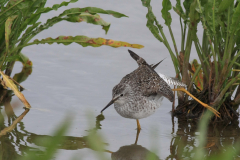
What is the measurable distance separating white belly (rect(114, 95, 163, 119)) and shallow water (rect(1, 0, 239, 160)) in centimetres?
22

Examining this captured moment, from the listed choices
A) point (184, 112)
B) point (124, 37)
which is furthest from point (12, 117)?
point (124, 37)

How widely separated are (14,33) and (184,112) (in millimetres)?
A: 2700

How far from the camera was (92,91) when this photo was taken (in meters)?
6.03

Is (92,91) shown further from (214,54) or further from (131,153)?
(214,54)

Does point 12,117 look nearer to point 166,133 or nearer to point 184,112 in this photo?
point 166,133

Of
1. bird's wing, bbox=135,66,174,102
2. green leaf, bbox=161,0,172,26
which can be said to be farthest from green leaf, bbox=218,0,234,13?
bird's wing, bbox=135,66,174,102

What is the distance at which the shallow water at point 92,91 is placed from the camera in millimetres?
4536

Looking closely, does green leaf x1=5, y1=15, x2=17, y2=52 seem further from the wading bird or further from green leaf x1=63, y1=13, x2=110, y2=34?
the wading bird

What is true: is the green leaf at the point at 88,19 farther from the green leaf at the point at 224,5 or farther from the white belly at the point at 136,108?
the green leaf at the point at 224,5

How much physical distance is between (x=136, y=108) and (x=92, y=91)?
132 cm

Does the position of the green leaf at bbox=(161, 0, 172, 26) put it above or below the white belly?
above

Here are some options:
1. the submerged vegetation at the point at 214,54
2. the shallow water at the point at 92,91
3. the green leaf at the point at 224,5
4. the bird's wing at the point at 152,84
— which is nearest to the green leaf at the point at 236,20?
the submerged vegetation at the point at 214,54

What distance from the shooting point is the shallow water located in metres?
4.54

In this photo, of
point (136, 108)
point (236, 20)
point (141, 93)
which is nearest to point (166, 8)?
point (236, 20)
